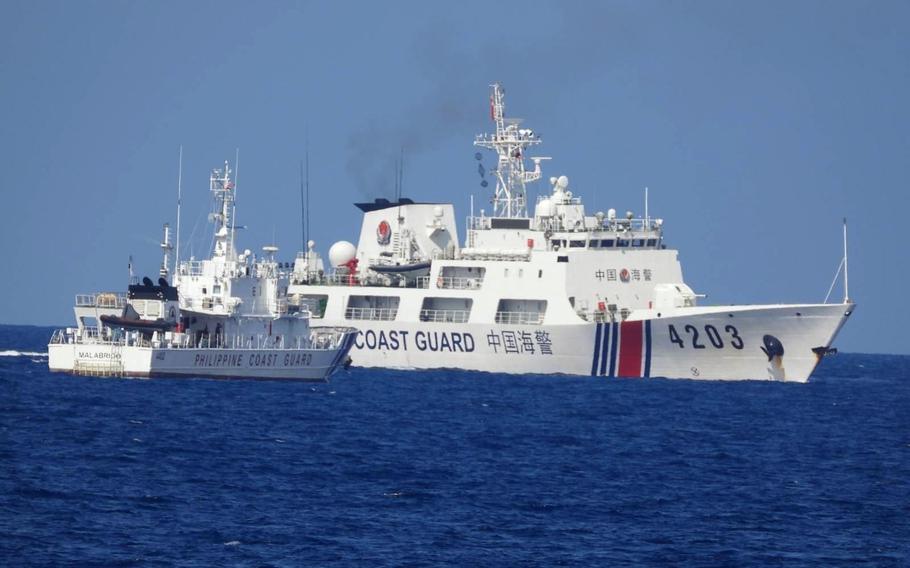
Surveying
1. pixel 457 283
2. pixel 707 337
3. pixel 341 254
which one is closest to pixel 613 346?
pixel 707 337

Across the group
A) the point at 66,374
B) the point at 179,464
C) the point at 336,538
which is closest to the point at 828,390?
the point at 66,374

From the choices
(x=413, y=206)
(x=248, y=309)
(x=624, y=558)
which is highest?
(x=413, y=206)

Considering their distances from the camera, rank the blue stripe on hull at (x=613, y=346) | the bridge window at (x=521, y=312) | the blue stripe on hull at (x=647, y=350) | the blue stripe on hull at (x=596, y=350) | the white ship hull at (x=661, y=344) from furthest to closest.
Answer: the bridge window at (x=521, y=312) → the blue stripe on hull at (x=596, y=350) → the blue stripe on hull at (x=613, y=346) → the blue stripe on hull at (x=647, y=350) → the white ship hull at (x=661, y=344)

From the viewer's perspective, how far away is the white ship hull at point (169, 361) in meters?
44.9

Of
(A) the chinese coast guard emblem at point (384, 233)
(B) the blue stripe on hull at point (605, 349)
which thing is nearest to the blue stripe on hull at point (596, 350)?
(B) the blue stripe on hull at point (605, 349)

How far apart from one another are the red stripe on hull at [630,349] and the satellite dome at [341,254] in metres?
14.5

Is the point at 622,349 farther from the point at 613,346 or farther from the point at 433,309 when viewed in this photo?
the point at 433,309

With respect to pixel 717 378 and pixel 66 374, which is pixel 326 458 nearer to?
pixel 66 374

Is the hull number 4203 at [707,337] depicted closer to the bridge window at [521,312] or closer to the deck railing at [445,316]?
the bridge window at [521,312]

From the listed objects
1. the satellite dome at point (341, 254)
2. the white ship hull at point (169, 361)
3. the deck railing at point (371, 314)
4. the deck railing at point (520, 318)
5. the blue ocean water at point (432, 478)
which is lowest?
the blue ocean water at point (432, 478)

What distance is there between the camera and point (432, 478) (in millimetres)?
29812

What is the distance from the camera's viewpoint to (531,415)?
139 feet

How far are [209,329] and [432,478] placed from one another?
19.3 meters

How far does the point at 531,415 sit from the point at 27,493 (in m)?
18.7
